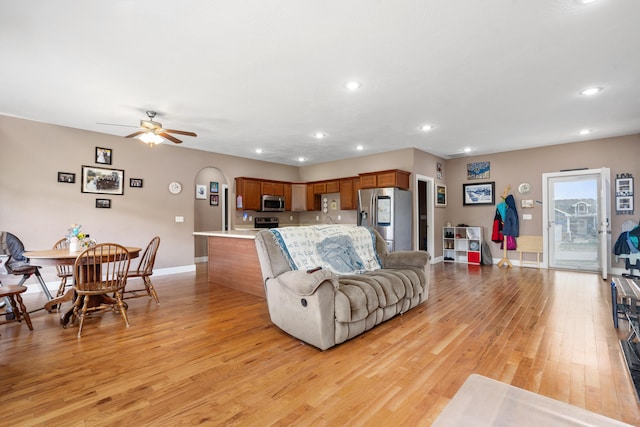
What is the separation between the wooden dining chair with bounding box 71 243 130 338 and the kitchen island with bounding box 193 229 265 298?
153 centimetres

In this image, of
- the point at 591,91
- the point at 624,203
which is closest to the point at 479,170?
the point at 624,203

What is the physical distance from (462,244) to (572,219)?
7.16ft

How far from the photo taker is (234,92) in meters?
3.49

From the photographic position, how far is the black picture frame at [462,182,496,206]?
6869mm

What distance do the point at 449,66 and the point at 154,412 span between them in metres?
3.66

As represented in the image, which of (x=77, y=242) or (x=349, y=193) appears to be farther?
(x=349, y=193)

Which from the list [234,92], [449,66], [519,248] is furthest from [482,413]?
[519,248]

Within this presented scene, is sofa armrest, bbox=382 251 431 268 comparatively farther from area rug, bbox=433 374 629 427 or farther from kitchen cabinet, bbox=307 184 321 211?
kitchen cabinet, bbox=307 184 321 211

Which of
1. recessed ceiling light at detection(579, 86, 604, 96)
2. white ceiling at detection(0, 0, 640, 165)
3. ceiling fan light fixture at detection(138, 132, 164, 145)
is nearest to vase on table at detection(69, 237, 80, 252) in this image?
ceiling fan light fixture at detection(138, 132, 164, 145)

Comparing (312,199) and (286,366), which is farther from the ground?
(312,199)

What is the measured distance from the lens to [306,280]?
94.6 inches

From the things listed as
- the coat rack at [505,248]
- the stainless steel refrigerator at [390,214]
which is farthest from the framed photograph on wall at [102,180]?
the coat rack at [505,248]

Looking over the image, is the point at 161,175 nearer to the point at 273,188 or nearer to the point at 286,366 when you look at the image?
the point at 273,188

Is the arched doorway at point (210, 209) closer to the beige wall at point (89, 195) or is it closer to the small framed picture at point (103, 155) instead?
the beige wall at point (89, 195)
